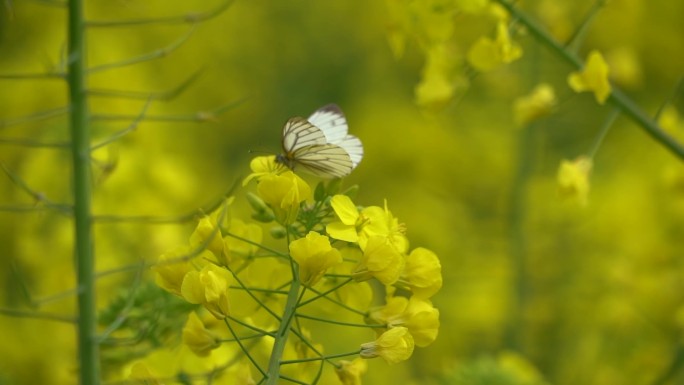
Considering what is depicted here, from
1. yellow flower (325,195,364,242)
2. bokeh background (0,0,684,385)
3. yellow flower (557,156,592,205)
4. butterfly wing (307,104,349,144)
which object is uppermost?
bokeh background (0,0,684,385)

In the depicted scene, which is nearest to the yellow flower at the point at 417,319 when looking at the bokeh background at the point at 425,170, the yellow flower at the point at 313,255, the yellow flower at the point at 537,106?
the yellow flower at the point at 313,255

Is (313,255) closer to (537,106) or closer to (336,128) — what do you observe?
(336,128)

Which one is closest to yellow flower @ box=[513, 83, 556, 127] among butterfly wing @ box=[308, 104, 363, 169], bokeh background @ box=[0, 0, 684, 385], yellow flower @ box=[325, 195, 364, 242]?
bokeh background @ box=[0, 0, 684, 385]

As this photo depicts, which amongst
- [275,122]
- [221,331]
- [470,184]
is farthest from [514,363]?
[275,122]

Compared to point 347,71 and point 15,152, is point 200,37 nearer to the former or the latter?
point 347,71

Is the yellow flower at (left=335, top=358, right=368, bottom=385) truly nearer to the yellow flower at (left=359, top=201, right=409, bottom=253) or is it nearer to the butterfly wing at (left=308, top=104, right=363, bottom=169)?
the yellow flower at (left=359, top=201, right=409, bottom=253)

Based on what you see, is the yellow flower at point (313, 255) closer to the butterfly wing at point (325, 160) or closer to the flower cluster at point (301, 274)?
the flower cluster at point (301, 274)
